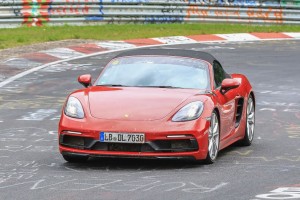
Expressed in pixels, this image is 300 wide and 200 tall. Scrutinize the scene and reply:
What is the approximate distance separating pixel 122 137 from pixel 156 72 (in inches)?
63.1

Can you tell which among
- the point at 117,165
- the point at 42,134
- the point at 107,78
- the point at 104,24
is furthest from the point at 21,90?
the point at 104,24

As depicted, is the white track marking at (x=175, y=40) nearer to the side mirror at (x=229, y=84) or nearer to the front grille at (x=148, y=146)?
the side mirror at (x=229, y=84)

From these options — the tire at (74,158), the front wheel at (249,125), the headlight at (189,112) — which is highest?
the headlight at (189,112)

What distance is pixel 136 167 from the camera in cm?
1105

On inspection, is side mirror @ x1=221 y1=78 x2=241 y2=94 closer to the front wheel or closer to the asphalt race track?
the asphalt race track

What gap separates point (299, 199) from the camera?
348 inches

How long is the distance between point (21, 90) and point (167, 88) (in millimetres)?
7393

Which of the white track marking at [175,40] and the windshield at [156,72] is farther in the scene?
the white track marking at [175,40]

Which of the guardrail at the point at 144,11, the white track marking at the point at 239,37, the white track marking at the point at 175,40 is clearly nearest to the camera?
the white track marking at the point at 175,40

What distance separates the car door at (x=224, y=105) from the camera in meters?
12.0

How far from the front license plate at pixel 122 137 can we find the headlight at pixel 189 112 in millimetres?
413

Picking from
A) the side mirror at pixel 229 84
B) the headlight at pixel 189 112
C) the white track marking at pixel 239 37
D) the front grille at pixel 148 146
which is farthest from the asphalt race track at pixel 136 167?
the white track marking at pixel 239 37

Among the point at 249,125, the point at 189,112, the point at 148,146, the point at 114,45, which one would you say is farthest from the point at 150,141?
the point at 114,45

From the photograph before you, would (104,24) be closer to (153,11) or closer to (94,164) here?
(153,11)
